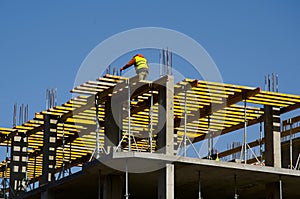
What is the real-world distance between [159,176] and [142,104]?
4.70 m

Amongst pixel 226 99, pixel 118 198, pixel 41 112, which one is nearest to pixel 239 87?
pixel 226 99

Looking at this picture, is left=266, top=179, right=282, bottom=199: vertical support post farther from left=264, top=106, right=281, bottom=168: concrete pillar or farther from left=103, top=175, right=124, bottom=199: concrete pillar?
left=103, top=175, right=124, bottom=199: concrete pillar

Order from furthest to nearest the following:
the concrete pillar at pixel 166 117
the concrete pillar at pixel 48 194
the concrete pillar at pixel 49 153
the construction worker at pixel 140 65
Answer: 1. the concrete pillar at pixel 49 153
2. the concrete pillar at pixel 48 194
3. the construction worker at pixel 140 65
4. the concrete pillar at pixel 166 117

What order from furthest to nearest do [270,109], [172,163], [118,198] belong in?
[270,109], [118,198], [172,163]

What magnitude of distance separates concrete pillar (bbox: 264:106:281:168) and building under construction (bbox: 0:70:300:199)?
0.04 m

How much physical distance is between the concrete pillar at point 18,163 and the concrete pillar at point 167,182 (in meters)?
10.6

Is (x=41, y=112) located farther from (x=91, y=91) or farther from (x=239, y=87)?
(x=239, y=87)

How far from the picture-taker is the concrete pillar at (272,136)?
31422mm

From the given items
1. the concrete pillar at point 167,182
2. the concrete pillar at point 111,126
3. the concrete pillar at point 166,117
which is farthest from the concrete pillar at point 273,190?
the concrete pillar at point 111,126

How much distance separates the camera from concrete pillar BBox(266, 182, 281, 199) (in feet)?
100

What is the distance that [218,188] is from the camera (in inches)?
1288

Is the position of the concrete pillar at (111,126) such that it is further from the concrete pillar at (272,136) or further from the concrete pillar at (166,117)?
the concrete pillar at (272,136)

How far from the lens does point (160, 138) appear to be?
94.2 ft

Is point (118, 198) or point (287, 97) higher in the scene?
point (287, 97)
